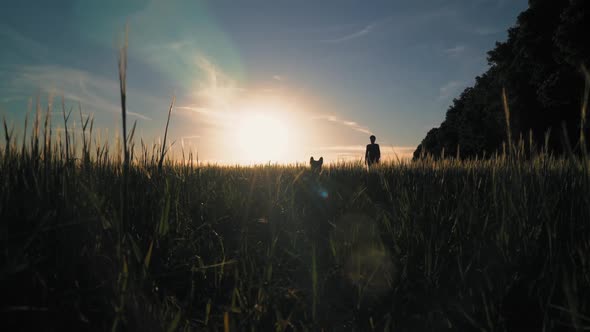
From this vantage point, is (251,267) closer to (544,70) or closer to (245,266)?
(245,266)

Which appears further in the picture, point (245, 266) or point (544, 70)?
point (544, 70)

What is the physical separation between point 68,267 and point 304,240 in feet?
5.88

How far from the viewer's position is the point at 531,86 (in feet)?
68.8

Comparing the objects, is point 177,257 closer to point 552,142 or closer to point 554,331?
point 554,331

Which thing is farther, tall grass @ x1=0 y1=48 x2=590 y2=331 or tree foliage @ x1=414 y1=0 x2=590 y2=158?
tree foliage @ x1=414 y1=0 x2=590 y2=158

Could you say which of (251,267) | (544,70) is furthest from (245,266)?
(544,70)

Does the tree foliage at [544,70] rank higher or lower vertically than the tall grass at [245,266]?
higher

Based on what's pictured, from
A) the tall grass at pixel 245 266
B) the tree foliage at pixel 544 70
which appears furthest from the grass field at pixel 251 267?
the tree foliage at pixel 544 70

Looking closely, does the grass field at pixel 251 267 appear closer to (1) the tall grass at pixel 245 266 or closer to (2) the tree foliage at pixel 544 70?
(1) the tall grass at pixel 245 266

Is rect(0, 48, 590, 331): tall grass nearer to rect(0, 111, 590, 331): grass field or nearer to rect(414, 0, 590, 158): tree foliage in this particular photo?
rect(0, 111, 590, 331): grass field

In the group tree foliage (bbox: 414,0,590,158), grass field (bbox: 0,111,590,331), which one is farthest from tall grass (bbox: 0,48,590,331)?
tree foliage (bbox: 414,0,590,158)

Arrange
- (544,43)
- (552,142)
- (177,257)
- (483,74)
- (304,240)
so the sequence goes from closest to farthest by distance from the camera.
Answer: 1. (177,257)
2. (304,240)
3. (544,43)
4. (552,142)
5. (483,74)

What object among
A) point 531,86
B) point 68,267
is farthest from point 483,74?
point 68,267

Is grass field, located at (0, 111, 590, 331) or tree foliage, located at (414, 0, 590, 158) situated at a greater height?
tree foliage, located at (414, 0, 590, 158)
